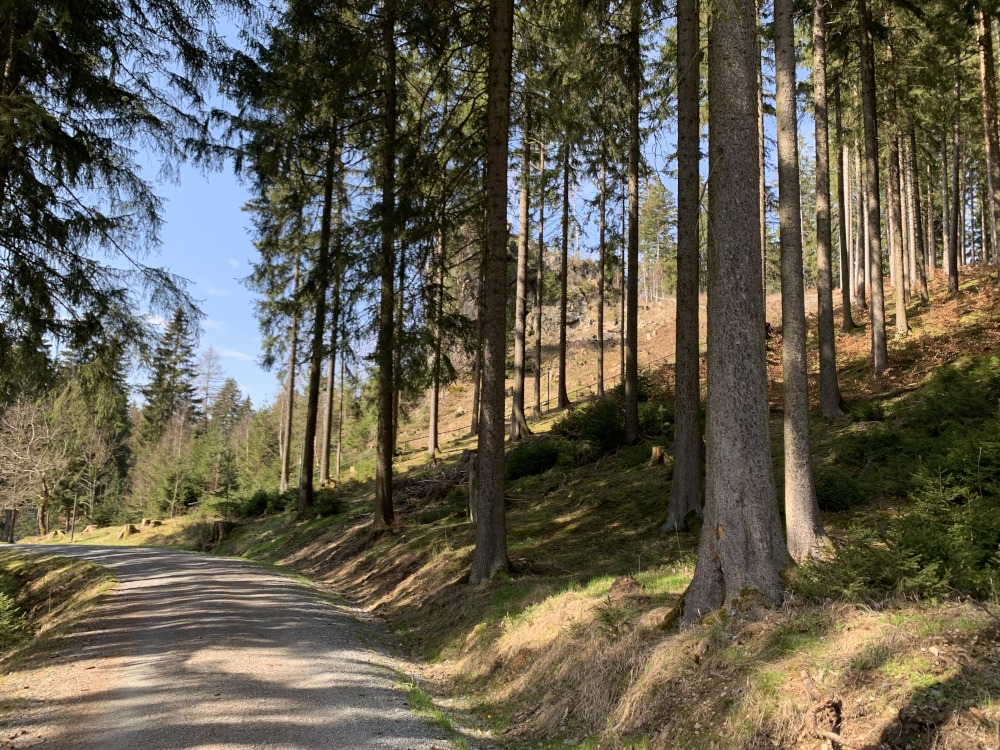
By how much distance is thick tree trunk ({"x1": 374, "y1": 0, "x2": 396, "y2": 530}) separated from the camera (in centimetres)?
1159

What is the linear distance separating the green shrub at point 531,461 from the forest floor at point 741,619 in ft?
6.16

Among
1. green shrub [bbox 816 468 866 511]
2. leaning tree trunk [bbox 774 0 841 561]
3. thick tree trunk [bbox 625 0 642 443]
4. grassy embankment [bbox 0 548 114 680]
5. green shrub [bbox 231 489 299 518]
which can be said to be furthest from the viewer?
green shrub [bbox 231 489 299 518]

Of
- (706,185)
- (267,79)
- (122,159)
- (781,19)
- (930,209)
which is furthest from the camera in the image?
(930,209)

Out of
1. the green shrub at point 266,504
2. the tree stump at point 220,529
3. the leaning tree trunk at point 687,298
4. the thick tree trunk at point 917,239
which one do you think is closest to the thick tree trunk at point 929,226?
the thick tree trunk at point 917,239

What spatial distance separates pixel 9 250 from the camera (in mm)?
8195

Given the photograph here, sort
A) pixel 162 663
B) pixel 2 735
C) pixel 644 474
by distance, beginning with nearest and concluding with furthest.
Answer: pixel 2 735 < pixel 162 663 < pixel 644 474

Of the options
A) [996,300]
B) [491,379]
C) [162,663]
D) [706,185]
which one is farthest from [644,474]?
[996,300]

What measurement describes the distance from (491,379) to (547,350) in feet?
166

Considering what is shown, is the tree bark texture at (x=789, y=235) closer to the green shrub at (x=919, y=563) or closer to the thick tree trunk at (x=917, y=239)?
the green shrub at (x=919, y=563)

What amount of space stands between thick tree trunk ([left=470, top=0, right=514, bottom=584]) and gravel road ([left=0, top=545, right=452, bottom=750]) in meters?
2.23

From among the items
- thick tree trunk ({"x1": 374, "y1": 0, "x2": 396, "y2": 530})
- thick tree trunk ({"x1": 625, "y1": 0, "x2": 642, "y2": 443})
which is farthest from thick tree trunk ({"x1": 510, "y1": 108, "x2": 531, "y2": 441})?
thick tree trunk ({"x1": 374, "y1": 0, "x2": 396, "y2": 530})

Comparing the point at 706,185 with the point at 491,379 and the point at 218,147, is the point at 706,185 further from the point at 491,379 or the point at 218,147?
the point at 218,147

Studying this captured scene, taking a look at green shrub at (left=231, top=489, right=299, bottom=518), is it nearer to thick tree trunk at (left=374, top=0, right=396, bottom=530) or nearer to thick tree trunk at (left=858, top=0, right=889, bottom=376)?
thick tree trunk at (left=374, top=0, right=396, bottom=530)

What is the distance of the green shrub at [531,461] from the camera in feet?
57.7
